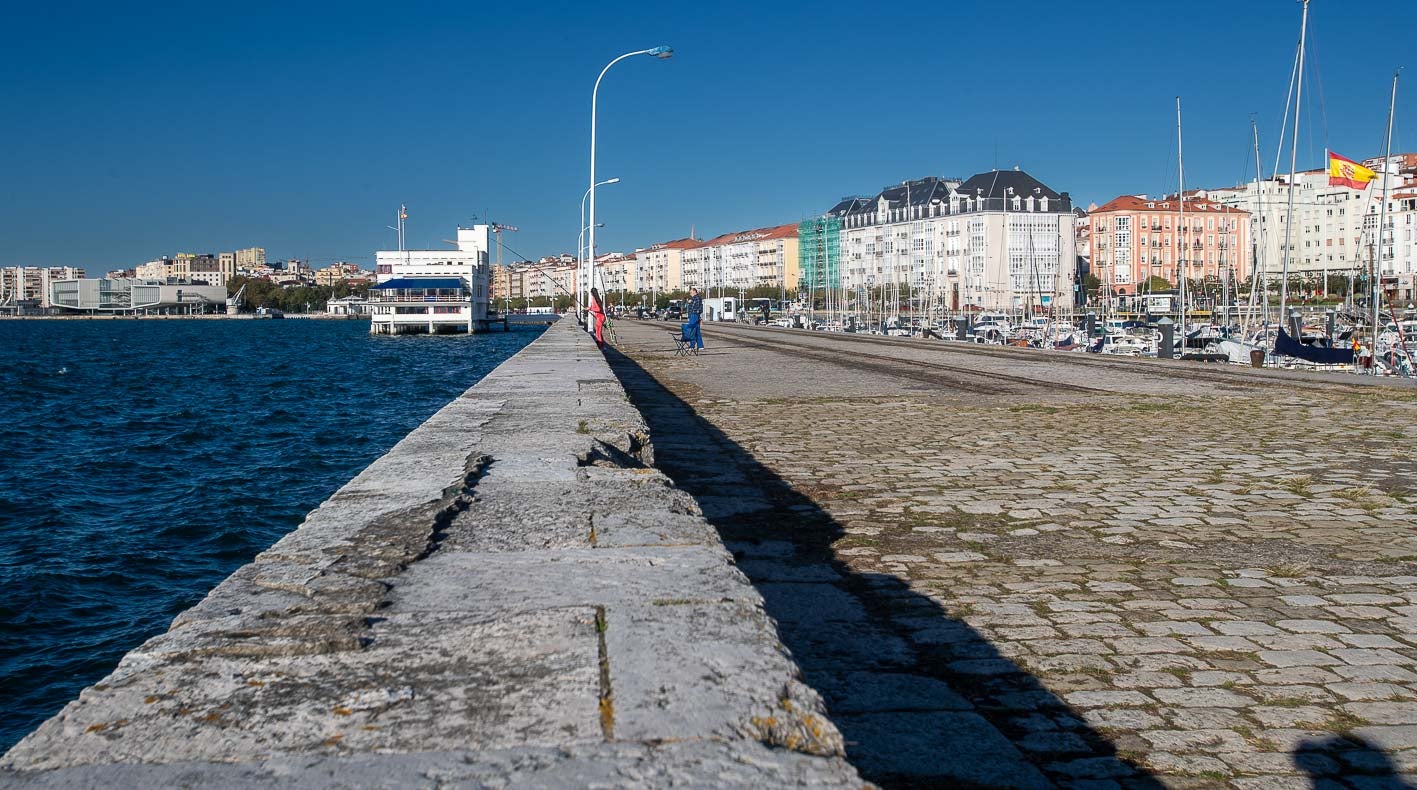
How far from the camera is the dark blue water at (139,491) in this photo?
7.80 meters

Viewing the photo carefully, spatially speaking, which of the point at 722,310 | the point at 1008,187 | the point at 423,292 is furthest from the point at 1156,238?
the point at 423,292

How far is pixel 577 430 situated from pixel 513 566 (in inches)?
148

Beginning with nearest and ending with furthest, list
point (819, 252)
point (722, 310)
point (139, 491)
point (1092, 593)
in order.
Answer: point (1092, 593), point (139, 491), point (722, 310), point (819, 252)

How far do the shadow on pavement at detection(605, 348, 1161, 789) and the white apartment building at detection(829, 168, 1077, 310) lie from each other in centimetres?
11580

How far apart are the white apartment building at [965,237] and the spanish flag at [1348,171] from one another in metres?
79.8

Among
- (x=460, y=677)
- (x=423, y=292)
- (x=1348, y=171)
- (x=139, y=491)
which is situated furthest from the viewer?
(x=423, y=292)

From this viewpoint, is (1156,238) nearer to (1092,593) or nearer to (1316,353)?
(1316,353)

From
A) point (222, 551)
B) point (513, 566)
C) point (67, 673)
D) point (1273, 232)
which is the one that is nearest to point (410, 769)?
point (513, 566)

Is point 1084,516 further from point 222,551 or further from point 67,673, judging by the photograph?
point 222,551

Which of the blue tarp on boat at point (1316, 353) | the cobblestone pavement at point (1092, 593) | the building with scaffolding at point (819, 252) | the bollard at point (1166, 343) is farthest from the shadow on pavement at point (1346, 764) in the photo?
the building with scaffolding at point (819, 252)

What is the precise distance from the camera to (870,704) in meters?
3.61

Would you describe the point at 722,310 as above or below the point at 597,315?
above

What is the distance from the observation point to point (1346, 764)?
3.16m

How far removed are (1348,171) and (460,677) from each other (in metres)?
41.3
